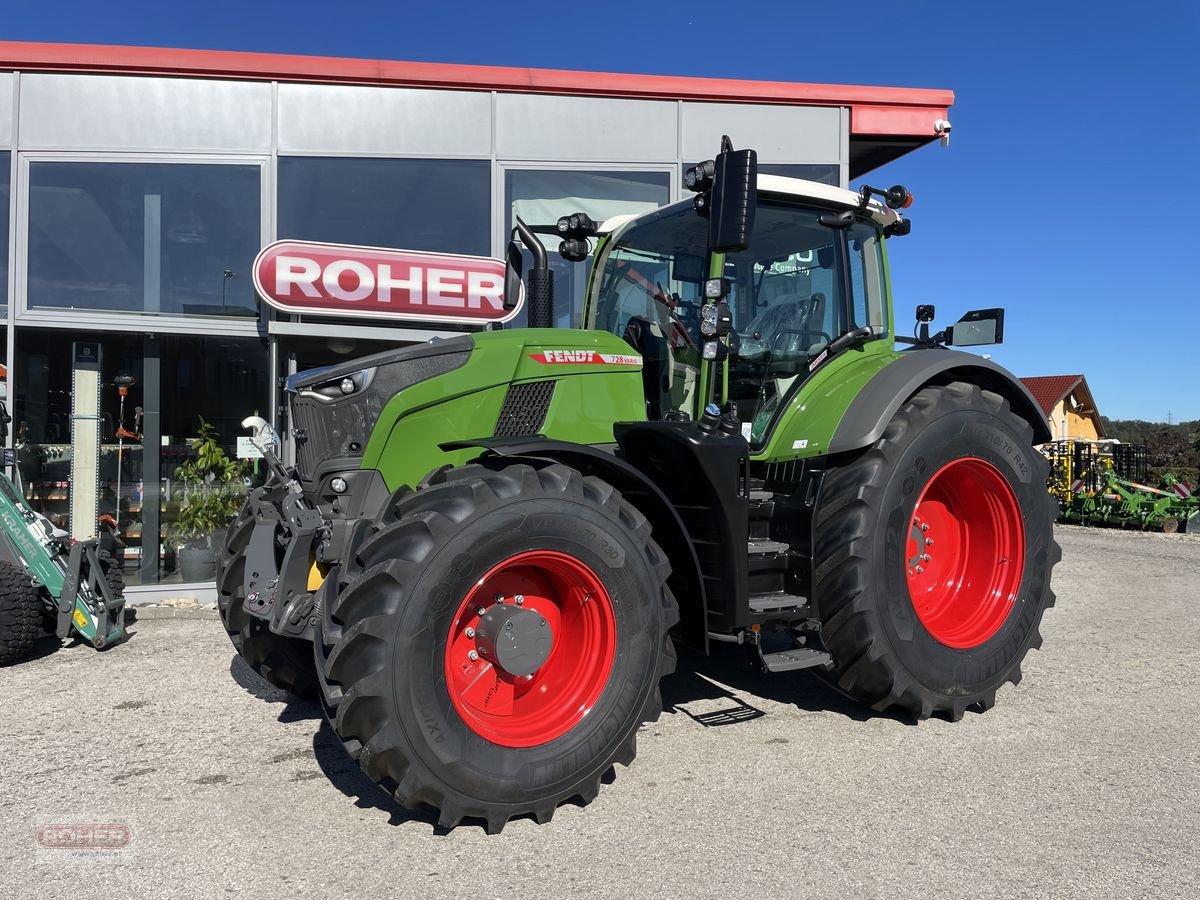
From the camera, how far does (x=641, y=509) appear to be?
13.0 feet

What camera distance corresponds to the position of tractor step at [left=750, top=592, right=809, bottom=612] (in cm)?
395

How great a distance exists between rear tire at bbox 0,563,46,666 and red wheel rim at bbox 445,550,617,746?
3.85m

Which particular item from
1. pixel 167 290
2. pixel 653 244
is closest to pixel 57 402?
pixel 167 290

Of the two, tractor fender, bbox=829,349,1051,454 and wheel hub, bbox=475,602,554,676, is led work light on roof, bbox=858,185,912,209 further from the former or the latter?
wheel hub, bbox=475,602,554,676

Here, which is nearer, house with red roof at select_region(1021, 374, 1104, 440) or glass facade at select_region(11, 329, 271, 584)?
glass facade at select_region(11, 329, 271, 584)

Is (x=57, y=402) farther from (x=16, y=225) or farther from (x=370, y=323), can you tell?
(x=370, y=323)

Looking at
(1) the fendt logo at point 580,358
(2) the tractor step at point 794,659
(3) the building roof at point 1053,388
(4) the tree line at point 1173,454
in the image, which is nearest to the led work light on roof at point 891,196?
(1) the fendt logo at point 580,358

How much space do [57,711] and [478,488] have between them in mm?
3168

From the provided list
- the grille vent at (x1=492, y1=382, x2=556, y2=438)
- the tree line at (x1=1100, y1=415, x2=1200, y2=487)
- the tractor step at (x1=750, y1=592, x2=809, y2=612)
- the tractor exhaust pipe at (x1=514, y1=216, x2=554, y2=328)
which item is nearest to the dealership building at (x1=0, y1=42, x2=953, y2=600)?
the tractor exhaust pipe at (x1=514, y1=216, x2=554, y2=328)

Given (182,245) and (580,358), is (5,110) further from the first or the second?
(580,358)

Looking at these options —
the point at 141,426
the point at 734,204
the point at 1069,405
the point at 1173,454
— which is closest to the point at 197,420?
the point at 141,426

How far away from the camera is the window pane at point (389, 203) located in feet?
28.0

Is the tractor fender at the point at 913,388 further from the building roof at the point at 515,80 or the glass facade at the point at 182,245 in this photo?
the building roof at the point at 515,80

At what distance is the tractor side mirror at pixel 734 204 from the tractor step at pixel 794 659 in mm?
1764
